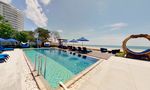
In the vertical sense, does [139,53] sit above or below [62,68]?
above

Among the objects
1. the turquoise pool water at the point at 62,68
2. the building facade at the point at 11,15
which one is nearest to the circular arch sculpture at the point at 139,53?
the turquoise pool water at the point at 62,68

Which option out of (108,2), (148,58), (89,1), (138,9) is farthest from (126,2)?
(148,58)

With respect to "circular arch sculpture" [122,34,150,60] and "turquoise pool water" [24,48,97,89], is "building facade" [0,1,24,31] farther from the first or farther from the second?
"circular arch sculpture" [122,34,150,60]

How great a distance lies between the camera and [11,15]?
98062mm

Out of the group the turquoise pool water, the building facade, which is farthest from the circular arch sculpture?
the building facade

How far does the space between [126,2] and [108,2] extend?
256cm

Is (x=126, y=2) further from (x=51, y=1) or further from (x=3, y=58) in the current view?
(x=3, y=58)

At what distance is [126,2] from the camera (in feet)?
50.2

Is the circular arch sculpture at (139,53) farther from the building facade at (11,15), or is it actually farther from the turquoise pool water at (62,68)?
the building facade at (11,15)

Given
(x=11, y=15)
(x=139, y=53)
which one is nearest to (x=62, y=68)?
(x=139, y=53)

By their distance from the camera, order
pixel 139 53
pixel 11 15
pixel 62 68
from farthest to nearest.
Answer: pixel 11 15
pixel 139 53
pixel 62 68

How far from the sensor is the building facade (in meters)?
90.8

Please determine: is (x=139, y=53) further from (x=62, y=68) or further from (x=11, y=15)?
(x=11, y=15)

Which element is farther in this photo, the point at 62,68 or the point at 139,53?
the point at 139,53
